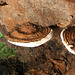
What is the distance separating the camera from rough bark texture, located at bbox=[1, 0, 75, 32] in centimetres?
81

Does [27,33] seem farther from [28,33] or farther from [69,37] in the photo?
[69,37]

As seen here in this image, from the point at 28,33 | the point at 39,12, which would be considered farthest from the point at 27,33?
the point at 39,12

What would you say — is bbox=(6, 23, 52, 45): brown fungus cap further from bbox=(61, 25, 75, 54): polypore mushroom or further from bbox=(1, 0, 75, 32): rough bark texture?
bbox=(61, 25, 75, 54): polypore mushroom

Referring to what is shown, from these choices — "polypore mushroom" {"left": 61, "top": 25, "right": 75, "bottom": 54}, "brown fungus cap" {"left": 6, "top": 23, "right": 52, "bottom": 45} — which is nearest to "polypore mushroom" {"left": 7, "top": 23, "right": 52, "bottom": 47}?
"brown fungus cap" {"left": 6, "top": 23, "right": 52, "bottom": 45}

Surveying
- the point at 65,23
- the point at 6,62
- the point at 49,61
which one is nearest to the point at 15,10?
the point at 65,23

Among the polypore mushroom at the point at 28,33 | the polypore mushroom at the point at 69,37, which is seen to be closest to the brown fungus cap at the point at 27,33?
the polypore mushroom at the point at 28,33

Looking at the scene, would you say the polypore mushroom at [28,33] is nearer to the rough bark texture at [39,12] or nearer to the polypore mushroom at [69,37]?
the rough bark texture at [39,12]

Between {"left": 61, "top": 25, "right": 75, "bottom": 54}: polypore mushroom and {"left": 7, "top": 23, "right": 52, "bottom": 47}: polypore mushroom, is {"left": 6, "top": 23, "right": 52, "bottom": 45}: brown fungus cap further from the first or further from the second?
{"left": 61, "top": 25, "right": 75, "bottom": 54}: polypore mushroom

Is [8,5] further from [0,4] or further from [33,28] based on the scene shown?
[33,28]

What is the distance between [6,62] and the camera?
7.86 feet

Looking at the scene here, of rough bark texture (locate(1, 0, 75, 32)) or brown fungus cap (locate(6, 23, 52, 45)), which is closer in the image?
rough bark texture (locate(1, 0, 75, 32))

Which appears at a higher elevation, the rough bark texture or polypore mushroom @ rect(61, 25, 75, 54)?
the rough bark texture

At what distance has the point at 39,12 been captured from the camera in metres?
0.92

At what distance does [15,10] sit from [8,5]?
0.08 meters
